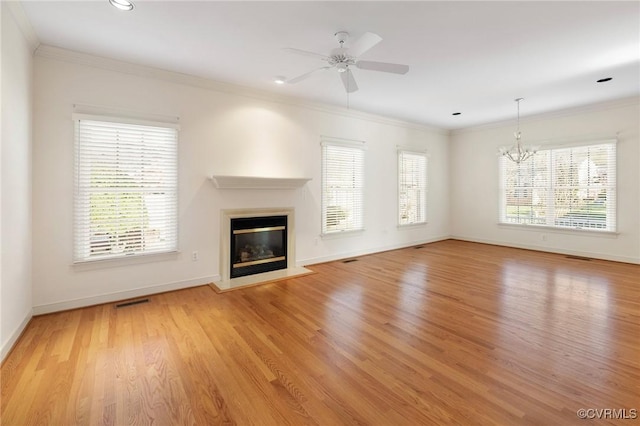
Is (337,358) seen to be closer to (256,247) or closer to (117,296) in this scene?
(256,247)

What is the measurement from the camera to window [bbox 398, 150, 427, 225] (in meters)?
6.97

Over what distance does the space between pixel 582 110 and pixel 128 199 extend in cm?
814

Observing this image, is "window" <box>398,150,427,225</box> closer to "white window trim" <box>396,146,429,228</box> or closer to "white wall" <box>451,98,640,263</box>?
"white window trim" <box>396,146,429,228</box>

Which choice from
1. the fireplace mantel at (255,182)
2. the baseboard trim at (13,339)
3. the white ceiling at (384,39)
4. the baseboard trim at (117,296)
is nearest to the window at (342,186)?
the fireplace mantel at (255,182)

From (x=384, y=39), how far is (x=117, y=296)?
4.37 metres

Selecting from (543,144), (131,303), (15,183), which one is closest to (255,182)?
(131,303)

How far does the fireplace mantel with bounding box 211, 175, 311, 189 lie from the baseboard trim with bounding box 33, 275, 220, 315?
1.40 m

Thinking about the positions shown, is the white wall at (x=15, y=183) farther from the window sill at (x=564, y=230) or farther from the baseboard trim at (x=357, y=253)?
the window sill at (x=564, y=230)

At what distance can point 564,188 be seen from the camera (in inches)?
242

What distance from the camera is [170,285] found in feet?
13.3

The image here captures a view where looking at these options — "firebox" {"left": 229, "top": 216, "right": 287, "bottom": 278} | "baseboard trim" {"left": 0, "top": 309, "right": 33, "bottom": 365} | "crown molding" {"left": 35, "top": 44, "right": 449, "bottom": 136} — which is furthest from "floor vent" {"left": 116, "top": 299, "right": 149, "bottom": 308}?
"crown molding" {"left": 35, "top": 44, "right": 449, "bottom": 136}

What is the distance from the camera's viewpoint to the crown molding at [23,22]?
2524mm

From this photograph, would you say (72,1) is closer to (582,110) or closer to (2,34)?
(2,34)

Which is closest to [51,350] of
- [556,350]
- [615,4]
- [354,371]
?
[354,371]
